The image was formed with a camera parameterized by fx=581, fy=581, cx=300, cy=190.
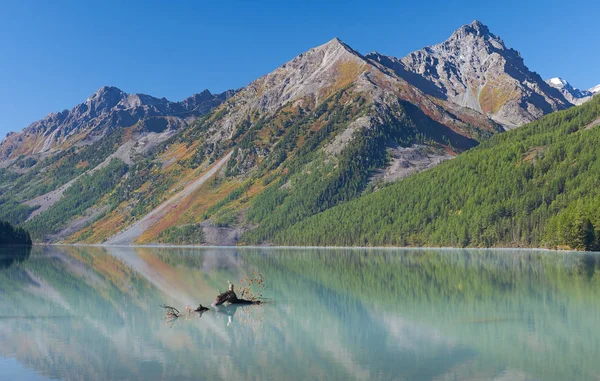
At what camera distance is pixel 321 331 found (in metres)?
43.3

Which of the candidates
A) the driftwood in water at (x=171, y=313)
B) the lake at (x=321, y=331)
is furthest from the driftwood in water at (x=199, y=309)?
the driftwood in water at (x=171, y=313)

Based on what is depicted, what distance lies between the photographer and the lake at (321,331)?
105 feet

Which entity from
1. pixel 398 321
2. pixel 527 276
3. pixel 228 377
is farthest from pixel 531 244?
pixel 228 377

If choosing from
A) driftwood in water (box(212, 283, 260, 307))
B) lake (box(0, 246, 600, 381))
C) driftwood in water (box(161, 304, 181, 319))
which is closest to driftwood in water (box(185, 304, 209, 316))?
lake (box(0, 246, 600, 381))

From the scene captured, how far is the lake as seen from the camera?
31859 mm

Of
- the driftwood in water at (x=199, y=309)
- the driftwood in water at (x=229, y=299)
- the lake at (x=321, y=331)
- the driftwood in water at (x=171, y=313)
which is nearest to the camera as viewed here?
the lake at (x=321, y=331)

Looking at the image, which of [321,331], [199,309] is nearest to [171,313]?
[199,309]

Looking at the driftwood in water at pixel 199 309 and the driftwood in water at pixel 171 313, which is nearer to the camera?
the driftwood in water at pixel 171 313

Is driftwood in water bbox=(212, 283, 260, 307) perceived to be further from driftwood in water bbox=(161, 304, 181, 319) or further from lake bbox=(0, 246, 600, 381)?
driftwood in water bbox=(161, 304, 181, 319)

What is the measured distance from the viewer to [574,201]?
16338cm

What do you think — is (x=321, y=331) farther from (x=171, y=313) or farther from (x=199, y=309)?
A: (x=171, y=313)

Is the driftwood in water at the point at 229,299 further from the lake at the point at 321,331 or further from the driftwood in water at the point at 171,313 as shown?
the driftwood in water at the point at 171,313

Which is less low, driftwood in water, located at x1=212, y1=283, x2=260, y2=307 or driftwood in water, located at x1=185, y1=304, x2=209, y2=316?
driftwood in water, located at x1=212, y1=283, x2=260, y2=307

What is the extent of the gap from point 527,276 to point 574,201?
97398 mm
